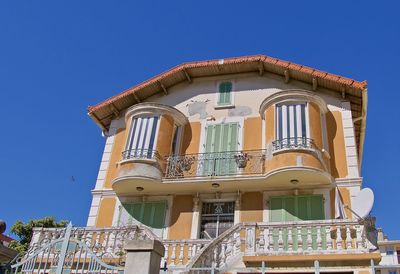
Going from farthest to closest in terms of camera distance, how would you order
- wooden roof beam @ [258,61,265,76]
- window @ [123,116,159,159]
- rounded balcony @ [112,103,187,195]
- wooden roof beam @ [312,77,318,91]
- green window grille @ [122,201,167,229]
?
wooden roof beam @ [258,61,265,76]
wooden roof beam @ [312,77,318,91]
window @ [123,116,159,159]
rounded balcony @ [112,103,187,195]
green window grille @ [122,201,167,229]

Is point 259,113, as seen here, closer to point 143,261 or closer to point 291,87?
point 291,87

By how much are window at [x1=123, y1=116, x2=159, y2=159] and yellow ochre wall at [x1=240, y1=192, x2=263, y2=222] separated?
12.9 feet

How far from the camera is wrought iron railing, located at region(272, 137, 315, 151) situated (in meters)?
14.4

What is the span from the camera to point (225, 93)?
58.7ft

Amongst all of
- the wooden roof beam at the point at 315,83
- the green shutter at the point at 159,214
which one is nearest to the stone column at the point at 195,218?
the green shutter at the point at 159,214

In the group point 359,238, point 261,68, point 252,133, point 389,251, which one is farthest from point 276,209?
point 389,251

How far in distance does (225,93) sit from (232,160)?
12.0 feet

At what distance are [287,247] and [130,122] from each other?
8.73 meters

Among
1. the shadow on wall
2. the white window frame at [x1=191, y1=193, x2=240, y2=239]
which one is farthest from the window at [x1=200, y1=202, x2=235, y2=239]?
the shadow on wall

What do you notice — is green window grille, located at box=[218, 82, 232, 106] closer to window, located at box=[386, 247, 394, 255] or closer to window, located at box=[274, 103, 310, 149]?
window, located at box=[274, 103, 310, 149]

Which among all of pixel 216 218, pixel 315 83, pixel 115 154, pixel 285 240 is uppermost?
pixel 315 83

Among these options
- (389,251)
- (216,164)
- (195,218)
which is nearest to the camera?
(195,218)

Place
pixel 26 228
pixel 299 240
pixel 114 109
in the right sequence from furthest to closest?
pixel 26 228 < pixel 114 109 < pixel 299 240

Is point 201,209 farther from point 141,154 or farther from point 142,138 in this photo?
point 142,138
